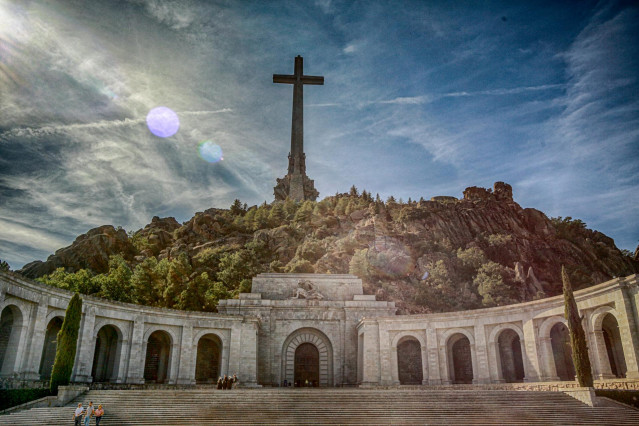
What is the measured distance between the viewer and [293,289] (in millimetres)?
44031

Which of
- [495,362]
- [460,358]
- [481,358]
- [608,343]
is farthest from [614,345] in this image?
[460,358]

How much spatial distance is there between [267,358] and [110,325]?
12.7 metres

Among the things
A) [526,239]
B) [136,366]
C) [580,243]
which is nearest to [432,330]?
[136,366]

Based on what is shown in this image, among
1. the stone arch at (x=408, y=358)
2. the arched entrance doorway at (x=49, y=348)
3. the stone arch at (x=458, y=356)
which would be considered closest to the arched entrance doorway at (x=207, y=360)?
the arched entrance doorway at (x=49, y=348)

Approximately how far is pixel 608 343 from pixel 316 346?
21.7 m

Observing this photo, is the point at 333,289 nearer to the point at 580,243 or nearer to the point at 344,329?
the point at 344,329

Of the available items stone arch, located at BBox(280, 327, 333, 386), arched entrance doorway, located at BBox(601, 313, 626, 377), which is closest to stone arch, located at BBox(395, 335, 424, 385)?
stone arch, located at BBox(280, 327, 333, 386)

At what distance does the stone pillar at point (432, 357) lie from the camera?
35938 millimetres

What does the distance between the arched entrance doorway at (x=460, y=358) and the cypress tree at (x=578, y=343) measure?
12.5 m

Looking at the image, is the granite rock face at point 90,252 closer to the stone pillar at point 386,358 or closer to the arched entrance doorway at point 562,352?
the stone pillar at point 386,358

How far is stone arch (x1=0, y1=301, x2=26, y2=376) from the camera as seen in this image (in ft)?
84.3

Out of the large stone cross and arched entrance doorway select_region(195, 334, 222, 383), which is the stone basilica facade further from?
the large stone cross

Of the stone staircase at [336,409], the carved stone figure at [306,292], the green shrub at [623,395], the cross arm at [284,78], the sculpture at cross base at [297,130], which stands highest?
the cross arm at [284,78]

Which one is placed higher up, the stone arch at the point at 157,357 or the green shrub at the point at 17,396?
the stone arch at the point at 157,357
